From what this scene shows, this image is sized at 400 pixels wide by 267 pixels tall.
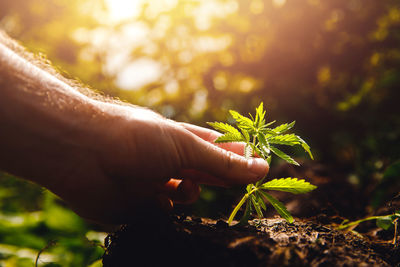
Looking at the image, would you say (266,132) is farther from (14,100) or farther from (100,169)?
(14,100)

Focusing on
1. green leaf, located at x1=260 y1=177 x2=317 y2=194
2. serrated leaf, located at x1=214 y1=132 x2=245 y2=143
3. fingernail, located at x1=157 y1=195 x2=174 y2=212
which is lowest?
green leaf, located at x1=260 y1=177 x2=317 y2=194

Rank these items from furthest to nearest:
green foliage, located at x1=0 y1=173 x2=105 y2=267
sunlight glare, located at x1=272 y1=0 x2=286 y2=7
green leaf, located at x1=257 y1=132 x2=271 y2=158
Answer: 1. sunlight glare, located at x1=272 y1=0 x2=286 y2=7
2. green foliage, located at x1=0 y1=173 x2=105 y2=267
3. green leaf, located at x1=257 y1=132 x2=271 y2=158

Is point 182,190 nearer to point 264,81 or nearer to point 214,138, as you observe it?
point 214,138

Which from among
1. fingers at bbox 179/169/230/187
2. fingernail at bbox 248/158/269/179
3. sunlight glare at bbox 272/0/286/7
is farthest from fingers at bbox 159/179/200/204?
sunlight glare at bbox 272/0/286/7

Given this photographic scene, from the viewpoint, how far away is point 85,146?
138 centimetres

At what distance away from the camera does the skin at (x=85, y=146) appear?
1292 mm

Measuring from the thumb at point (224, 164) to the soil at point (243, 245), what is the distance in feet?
0.89

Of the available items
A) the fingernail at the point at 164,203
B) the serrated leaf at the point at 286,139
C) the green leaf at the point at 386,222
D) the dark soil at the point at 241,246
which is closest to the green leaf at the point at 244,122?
the serrated leaf at the point at 286,139

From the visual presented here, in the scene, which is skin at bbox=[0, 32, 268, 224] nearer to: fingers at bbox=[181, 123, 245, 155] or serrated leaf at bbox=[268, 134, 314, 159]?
serrated leaf at bbox=[268, 134, 314, 159]

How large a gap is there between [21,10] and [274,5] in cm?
840

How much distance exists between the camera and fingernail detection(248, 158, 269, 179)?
1.38m

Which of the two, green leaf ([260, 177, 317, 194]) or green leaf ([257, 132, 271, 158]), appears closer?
green leaf ([260, 177, 317, 194])

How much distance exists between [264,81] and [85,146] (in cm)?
377

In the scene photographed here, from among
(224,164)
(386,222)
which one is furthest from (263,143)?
(386,222)
